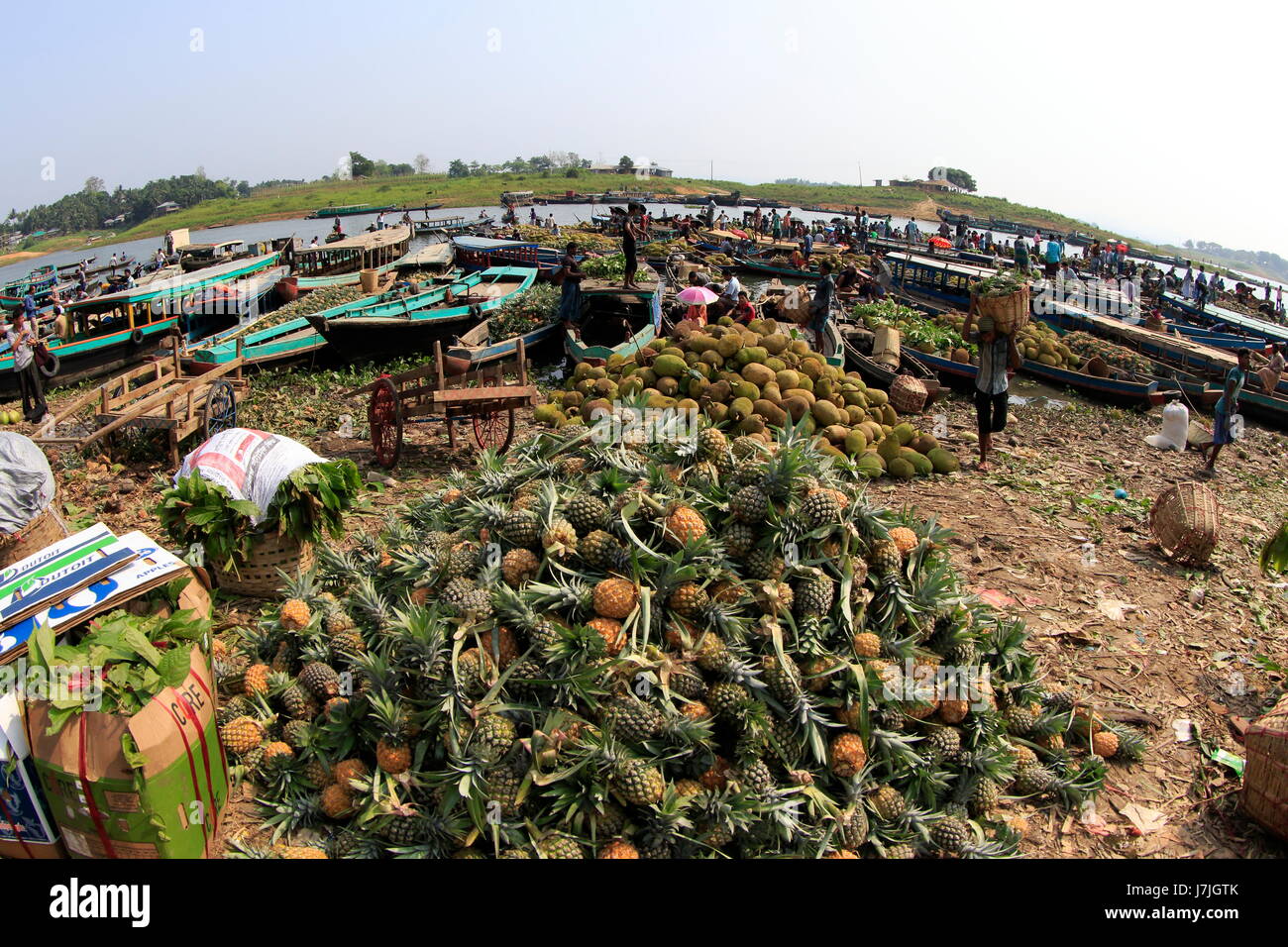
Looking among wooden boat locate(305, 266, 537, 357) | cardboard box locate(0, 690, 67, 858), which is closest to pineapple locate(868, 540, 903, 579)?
cardboard box locate(0, 690, 67, 858)

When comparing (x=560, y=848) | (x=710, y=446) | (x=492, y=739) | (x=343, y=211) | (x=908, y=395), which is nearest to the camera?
(x=560, y=848)

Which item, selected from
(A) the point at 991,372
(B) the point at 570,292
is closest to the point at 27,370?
(B) the point at 570,292

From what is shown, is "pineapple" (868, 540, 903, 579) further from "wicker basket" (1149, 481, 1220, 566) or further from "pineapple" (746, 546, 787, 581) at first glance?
"wicker basket" (1149, 481, 1220, 566)

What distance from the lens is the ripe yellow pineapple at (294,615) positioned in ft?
16.9

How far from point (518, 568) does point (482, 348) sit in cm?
873

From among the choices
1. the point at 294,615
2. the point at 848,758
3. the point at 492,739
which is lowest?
the point at 848,758

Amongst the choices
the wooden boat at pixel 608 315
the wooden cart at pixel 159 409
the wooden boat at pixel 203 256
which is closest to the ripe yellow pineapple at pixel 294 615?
the wooden cart at pixel 159 409

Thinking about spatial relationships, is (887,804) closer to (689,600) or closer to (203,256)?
(689,600)

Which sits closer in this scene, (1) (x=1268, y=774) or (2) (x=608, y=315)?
(1) (x=1268, y=774)

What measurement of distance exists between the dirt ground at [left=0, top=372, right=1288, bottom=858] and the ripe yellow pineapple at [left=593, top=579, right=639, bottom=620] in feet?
7.41

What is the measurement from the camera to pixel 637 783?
149 inches

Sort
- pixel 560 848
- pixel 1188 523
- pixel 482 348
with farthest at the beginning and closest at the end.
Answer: pixel 482 348 → pixel 1188 523 → pixel 560 848

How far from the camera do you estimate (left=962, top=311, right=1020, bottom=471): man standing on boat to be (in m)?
9.59

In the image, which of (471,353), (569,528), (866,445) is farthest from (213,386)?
(866,445)
